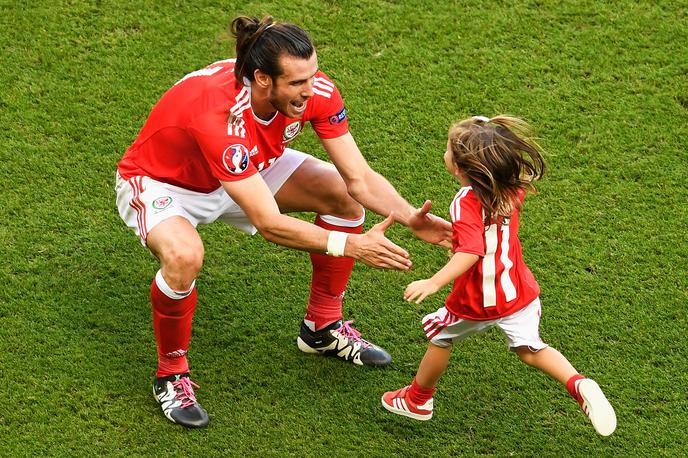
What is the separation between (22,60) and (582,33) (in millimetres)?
3155

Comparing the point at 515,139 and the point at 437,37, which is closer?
the point at 515,139

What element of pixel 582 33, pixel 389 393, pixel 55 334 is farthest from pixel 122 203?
pixel 582 33

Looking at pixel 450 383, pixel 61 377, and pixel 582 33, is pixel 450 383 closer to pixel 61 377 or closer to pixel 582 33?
pixel 61 377

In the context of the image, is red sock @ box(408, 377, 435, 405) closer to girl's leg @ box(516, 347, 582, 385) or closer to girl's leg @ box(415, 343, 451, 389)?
girl's leg @ box(415, 343, 451, 389)

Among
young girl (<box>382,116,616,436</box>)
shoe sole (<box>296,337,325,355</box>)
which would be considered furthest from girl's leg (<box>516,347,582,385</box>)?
shoe sole (<box>296,337,325,355</box>)

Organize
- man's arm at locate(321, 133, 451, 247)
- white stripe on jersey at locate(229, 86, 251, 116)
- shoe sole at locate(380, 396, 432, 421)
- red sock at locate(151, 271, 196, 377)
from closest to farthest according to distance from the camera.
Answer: white stripe on jersey at locate(229, 86, 251, 116) < red sock at locate(151, 271, 196, 377) < shoe sole at locate(380, 396, 432, 421) < man's arm at locate(321, 133, 451, 247)

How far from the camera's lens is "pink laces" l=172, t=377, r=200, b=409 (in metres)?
4.35

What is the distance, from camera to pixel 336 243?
3.96m

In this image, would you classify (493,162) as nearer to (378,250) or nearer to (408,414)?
(378,250)

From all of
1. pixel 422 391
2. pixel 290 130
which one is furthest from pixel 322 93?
pixel 422 391

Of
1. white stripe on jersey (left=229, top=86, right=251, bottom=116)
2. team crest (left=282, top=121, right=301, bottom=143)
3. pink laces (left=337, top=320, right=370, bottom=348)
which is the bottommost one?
pink laces (left=337, top=320, right=370, bottom=348)

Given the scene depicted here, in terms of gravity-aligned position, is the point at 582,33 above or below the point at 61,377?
above

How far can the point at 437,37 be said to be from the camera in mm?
6211

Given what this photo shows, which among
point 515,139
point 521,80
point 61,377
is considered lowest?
point 61,377
